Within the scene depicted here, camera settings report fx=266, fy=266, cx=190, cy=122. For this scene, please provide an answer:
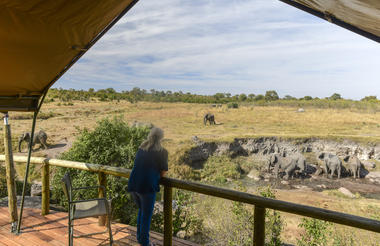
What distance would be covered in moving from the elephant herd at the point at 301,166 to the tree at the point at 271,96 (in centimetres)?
2346

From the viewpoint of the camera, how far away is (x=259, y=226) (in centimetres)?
196

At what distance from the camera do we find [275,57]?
5391 cm

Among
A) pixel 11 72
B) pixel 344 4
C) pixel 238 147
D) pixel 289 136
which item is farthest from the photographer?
pixel 289 136

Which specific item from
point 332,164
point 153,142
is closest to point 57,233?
point 153,142

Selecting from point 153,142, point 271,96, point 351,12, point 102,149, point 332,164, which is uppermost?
point 271,96

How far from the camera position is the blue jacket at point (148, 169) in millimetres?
2236

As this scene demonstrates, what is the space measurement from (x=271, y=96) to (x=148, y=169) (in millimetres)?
47627

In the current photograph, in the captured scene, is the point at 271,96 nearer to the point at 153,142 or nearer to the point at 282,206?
the point at 153,142

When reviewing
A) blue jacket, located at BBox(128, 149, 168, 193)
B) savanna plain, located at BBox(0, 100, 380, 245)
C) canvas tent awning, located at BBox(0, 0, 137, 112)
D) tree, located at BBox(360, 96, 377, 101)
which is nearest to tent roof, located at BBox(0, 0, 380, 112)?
canvas tent awning, located at BBox(0, 0, 137, 112)

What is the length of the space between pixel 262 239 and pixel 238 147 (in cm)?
2242

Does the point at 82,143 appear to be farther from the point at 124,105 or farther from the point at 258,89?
the point at 258,89

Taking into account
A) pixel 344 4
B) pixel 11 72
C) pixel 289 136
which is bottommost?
pixel 289 136

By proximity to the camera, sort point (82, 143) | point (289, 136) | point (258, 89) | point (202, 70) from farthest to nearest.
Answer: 1. point (202, 70)
2. point (258, 89)
3. point (289, 136)
4. point (82, 143)

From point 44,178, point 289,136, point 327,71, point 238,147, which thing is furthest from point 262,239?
point 327,71
